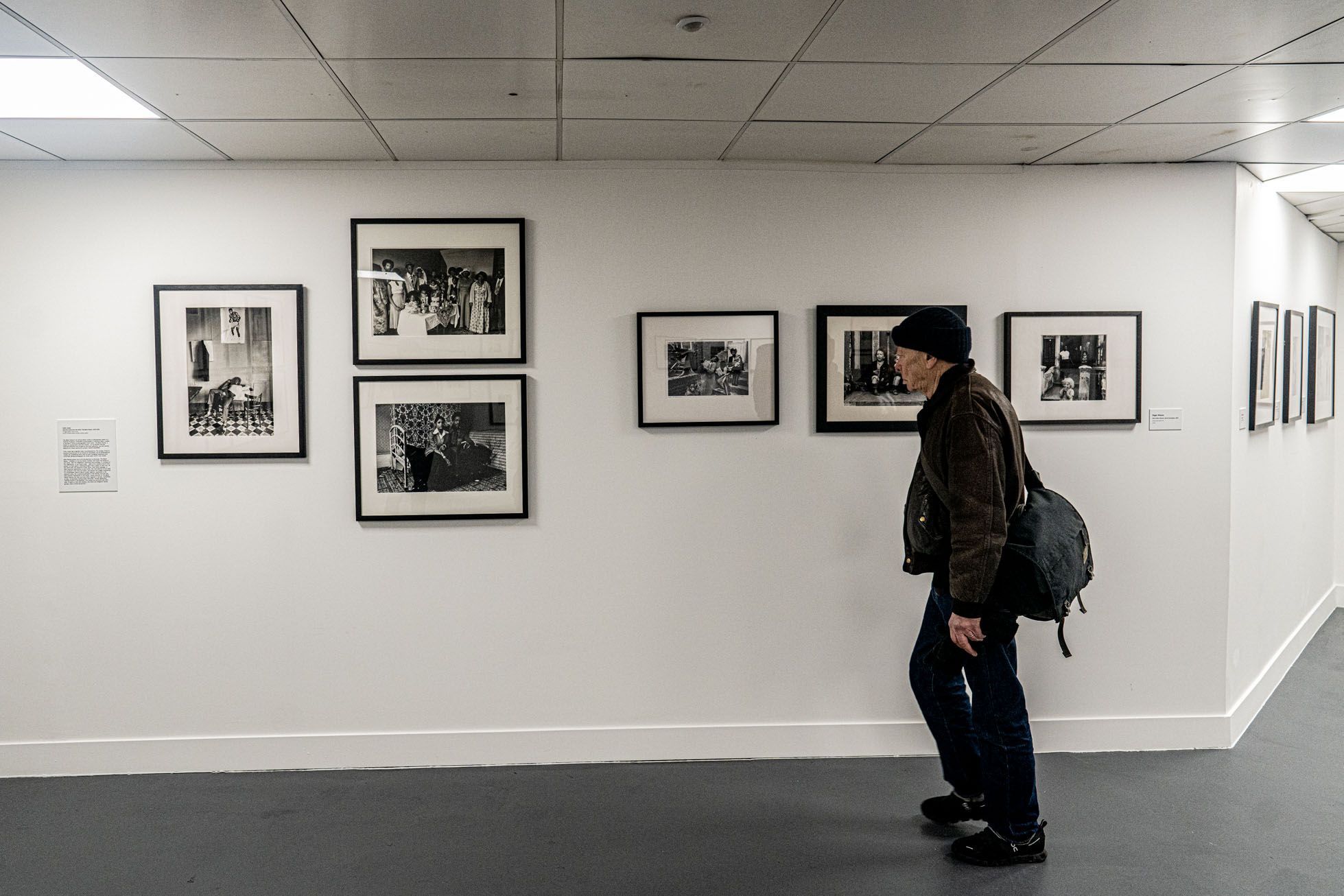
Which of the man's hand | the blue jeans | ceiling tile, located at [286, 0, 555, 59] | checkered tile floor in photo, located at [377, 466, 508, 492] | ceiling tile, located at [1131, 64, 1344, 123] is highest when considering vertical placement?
ceiling tile, located at [1131, 64, 1344, 123]

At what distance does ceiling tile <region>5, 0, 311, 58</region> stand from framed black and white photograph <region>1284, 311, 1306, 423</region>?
4.40m

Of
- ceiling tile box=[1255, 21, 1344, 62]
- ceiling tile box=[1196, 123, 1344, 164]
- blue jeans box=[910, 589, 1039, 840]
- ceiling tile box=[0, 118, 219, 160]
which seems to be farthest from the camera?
ceiling tile box=[1196, 123, 1344, 164]

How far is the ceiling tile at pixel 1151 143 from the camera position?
3.05m

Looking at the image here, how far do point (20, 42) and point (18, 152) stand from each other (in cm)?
117

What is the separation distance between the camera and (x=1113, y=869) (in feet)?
8.72

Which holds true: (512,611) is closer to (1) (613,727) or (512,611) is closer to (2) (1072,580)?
(1) (613,727)

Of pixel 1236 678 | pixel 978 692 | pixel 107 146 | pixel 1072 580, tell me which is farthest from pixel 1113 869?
pixel 107 146

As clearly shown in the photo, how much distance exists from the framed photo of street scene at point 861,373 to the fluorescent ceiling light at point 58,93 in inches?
95.7

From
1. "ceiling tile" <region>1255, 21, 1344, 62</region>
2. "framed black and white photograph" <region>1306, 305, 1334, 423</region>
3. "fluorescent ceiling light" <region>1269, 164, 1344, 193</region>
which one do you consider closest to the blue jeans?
"ceiling tile" <region>1255, 21, 1344, 62</region>

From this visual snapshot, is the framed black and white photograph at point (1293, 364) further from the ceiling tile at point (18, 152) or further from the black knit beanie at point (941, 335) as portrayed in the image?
the ceiling tile at point (18, 152)

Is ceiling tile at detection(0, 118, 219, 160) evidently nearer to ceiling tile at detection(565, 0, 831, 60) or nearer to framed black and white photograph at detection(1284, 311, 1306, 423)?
ceiling tile at detection(565, 0, 831, 60)

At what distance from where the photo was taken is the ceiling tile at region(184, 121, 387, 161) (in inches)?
115

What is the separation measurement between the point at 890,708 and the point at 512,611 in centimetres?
155

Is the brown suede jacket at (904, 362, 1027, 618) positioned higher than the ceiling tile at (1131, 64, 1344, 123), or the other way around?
the ceiling tile at (1131, 64, 1344, 123)
